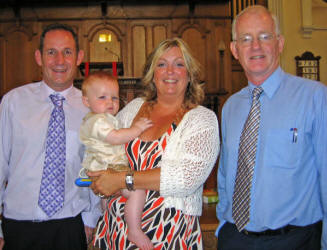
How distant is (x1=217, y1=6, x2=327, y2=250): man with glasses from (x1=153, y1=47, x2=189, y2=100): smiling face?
0.30 m

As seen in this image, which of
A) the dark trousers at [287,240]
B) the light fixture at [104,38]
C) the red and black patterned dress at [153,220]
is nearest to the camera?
the dark trousers at [287,240]

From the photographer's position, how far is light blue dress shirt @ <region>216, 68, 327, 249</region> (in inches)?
56.7

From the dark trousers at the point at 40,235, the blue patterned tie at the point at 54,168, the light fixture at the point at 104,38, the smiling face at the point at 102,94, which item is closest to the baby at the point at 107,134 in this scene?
the smiling face at the point at 102,94

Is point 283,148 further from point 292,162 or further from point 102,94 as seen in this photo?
point 102,94

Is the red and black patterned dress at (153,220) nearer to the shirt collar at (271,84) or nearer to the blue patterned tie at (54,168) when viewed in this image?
the blue patterned tie at (54,168)

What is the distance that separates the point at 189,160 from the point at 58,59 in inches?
35.9

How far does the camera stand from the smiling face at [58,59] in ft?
6.00

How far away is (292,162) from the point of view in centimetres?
146

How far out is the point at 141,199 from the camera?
4.97 feet

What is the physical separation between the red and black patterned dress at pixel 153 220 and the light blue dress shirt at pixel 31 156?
0.22 meters

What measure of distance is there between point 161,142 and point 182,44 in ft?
1.70

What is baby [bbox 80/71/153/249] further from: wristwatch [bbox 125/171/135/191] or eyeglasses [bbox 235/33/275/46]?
eyeglasses [bbox 235/33/275/46]

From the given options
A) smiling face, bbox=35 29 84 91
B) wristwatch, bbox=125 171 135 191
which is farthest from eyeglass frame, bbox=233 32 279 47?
smiling face, bbox=35 29 84 91

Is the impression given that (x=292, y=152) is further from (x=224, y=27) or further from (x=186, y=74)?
(x=224, y=27)
